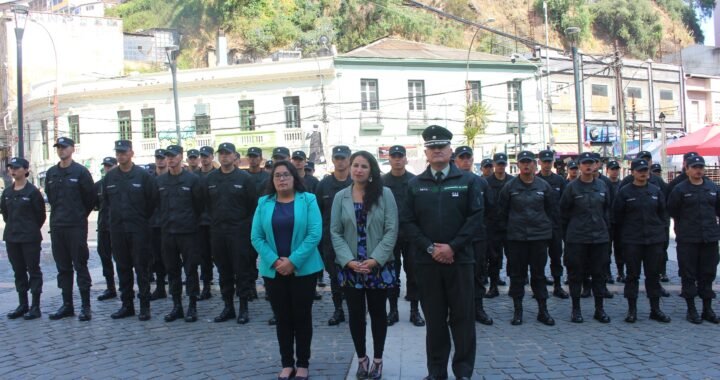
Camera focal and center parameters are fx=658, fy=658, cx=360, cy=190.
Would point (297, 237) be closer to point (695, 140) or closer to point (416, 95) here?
point (695, 140)

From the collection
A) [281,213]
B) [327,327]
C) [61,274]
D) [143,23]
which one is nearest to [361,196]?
[281,213]

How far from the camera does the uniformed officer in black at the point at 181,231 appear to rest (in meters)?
7.84

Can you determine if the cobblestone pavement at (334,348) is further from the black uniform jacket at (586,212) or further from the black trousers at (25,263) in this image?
the black uniform jacket at (586,212)

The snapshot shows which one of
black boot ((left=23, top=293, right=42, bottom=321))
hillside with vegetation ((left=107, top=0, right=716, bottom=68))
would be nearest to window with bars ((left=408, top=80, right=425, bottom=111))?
hillside with vegetation ((left=107, top=0, right=716, bottom=68))

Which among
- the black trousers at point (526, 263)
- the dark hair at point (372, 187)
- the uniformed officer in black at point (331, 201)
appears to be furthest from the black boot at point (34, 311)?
the black trousers at point (526, 263)

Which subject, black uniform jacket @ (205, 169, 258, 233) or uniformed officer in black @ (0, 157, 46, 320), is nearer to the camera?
black uniform jacket @ (205, 169, 258, 233)

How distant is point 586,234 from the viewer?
7.70m

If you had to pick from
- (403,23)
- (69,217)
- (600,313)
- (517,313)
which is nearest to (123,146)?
(69,217)

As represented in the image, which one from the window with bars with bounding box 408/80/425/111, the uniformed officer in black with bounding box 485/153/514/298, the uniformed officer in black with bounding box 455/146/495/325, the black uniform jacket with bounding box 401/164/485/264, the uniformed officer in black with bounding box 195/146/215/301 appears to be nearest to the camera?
the black uniform jacket with bounding box 401/164/485/264

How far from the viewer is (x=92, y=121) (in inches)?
1479

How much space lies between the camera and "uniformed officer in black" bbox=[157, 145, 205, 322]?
7.84 m

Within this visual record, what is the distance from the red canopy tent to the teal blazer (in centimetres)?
1346

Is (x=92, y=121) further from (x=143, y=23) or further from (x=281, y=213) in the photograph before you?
(x=281, y=213)

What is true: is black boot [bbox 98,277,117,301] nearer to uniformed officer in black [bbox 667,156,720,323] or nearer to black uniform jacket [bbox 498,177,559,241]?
black uniform jacket [bbox 498,177,559,241]
